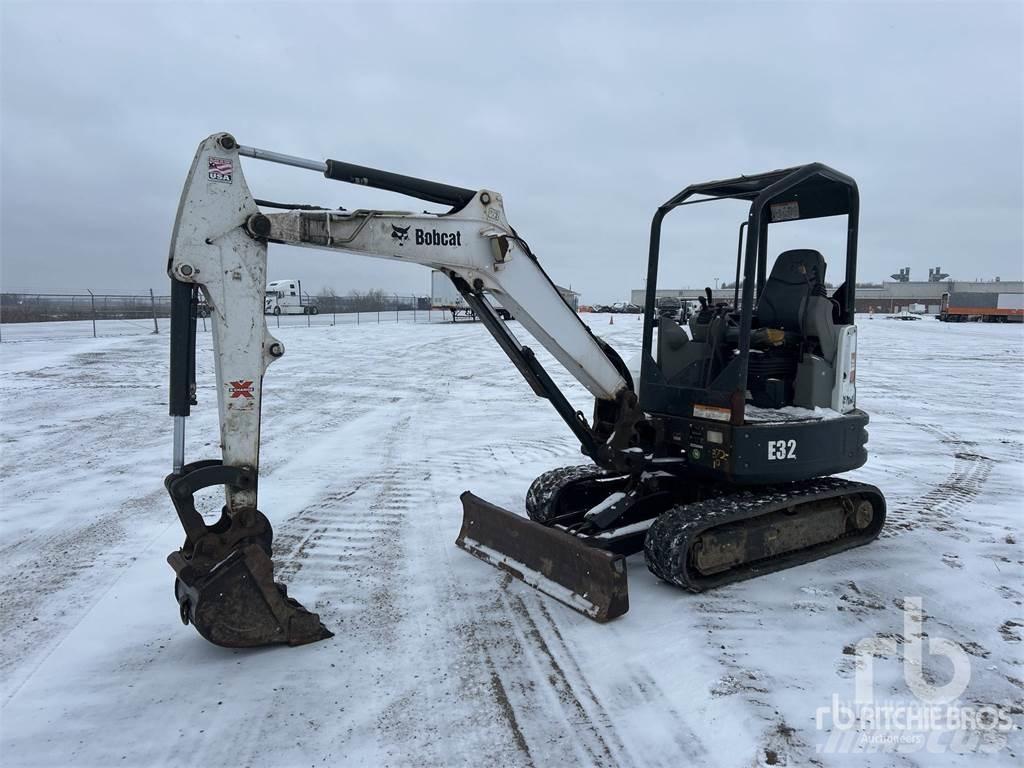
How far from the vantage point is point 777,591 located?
4793mm

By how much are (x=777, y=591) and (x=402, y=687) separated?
270 cm

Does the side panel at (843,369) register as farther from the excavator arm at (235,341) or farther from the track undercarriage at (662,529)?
the excavator arm at (235,341)

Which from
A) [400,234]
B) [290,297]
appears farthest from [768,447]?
[290,297]

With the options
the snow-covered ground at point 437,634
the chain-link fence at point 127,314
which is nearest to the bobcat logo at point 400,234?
the snow-covered ground at point 437,634

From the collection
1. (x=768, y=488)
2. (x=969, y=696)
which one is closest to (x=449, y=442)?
(x=768, y=488)

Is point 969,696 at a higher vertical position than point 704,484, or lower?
lower

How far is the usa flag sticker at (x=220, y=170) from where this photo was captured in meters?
3.70

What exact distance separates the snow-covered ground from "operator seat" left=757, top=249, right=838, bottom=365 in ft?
5.90

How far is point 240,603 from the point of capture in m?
3.79

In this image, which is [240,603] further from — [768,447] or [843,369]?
[843,369]

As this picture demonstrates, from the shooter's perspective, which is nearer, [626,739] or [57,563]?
[626,739]

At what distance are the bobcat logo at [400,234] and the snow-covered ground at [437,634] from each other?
7.63 ft

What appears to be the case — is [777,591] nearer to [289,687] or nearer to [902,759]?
[902,759]

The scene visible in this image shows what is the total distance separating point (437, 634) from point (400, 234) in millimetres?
2410
